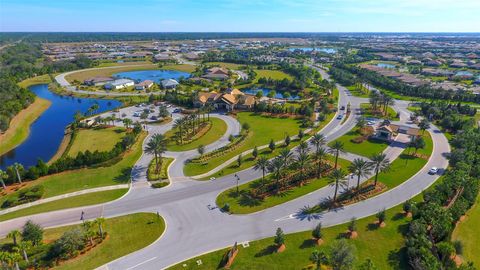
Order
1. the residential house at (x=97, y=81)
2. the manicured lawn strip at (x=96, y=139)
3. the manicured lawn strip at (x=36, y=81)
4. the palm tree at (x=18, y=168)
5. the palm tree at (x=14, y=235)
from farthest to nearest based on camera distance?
the manicured lawn strip at (x=36, y=81) → the residential house at (x=97, y=81) → the manicured lawn strip at (x=96, y=139) → the palm tree at (x=18, y=168) → the palm tree at (x=14, y=235)

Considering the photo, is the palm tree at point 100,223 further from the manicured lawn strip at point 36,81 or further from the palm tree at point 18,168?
the manicured lawn strip at point 36,81

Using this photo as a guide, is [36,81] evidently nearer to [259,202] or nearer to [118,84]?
[118,84]

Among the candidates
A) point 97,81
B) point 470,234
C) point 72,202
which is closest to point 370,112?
point 470,234

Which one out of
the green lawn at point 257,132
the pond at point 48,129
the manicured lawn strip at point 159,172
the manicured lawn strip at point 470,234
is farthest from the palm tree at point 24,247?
the manicured lawn strip at point 470,234

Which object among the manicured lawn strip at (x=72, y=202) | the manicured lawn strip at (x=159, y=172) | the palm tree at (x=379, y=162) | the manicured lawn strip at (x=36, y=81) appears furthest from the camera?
the manicured lawn strip at (x=36, y=81)

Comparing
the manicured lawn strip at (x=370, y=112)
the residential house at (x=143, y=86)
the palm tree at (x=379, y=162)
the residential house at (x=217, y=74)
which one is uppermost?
the residential house at (x=217, y=74)

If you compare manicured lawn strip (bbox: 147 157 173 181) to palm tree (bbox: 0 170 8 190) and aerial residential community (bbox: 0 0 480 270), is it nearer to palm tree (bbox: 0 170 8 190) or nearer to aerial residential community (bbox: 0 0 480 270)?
aerial residential community (bbox: 0 0 480 270)
